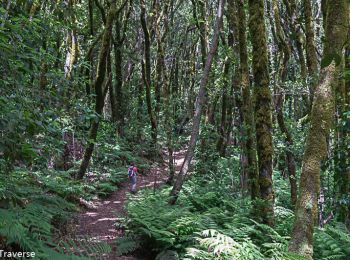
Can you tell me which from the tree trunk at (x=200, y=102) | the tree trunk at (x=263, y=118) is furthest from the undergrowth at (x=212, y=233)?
the tree trunk at (x=200, y=102)

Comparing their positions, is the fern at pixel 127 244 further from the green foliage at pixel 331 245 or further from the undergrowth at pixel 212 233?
the green foliage at pixel 331 245

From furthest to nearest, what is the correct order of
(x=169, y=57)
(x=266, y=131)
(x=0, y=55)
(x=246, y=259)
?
(x=169, y=57), (x=266, y=131), (x=246, y=259), (x=0, y=55)

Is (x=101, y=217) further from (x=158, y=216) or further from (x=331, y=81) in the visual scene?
(x=331, y=81)

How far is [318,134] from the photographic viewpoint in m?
4.16

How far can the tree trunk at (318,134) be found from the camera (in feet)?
12.9

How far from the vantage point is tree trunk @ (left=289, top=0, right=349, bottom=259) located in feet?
12.9

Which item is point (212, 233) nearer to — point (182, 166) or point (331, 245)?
point (331, 245)

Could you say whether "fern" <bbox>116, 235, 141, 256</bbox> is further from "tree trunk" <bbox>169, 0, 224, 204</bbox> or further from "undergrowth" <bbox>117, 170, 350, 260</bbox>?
"tree trunk" <bbox>169, 0, 224, 204</bbox>

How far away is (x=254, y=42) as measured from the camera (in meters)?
6.57

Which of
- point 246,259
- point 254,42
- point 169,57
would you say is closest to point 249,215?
point 246,259

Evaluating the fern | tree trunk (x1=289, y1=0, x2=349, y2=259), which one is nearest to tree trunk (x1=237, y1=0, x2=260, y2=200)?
the fern

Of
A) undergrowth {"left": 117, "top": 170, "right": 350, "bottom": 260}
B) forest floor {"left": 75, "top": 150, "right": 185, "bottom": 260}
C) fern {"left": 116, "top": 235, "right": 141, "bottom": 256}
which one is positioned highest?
undergrowth {"left": 117, "top": 170, "right": 350, "bottom": 260}

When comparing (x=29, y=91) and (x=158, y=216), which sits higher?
(x=29, y=91)

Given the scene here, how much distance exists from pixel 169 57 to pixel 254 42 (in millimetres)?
24067
